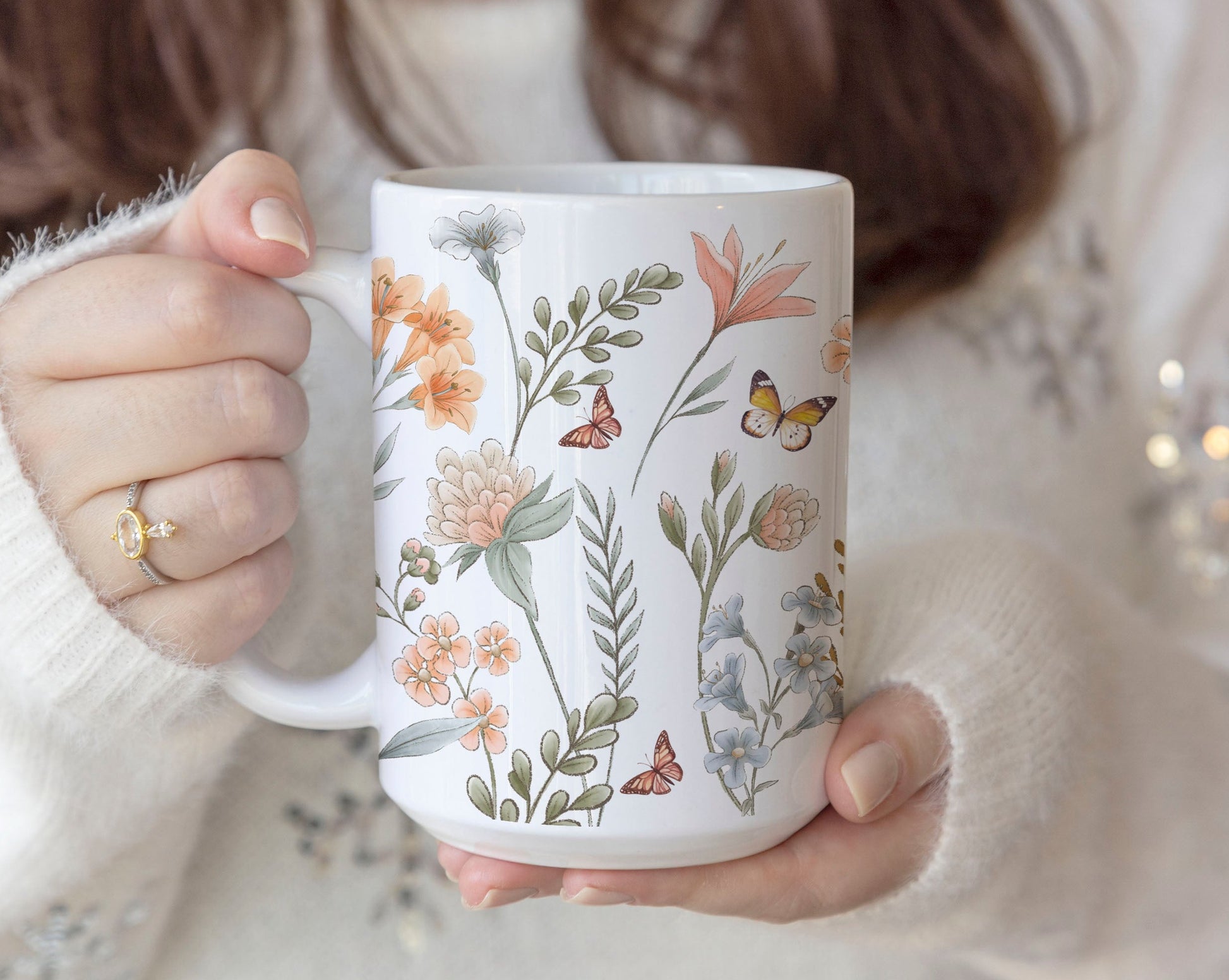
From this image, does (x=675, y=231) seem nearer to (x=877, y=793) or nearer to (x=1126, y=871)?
(x=877, y=793)

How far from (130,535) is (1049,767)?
560mm

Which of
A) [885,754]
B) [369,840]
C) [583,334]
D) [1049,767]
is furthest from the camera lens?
[369,840]

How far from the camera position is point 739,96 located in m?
0.95

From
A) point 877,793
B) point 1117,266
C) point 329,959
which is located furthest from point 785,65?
point 329,959

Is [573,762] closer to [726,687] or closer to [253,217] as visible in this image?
[726,687]

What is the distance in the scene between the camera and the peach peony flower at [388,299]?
0.46 metres

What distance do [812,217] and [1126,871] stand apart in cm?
65

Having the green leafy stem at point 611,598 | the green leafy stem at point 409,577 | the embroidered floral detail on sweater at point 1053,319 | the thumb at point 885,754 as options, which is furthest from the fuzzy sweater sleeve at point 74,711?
the embroidered floral detail on sweater at point 1053,319

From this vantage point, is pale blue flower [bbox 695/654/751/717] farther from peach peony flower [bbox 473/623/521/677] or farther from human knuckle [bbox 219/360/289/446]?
human knuckle [bbox 219/360/289/446]

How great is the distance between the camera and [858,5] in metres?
0.98

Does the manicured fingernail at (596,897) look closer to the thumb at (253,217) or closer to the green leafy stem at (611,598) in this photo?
the green leafy stem at (611,598)

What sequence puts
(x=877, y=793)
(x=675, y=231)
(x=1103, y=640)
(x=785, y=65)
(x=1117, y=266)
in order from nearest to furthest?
(x=675, y=231)
(x=877, y=793)
(x=1103, y=640)
(x=785, y=65)
(x=1117, y=266)

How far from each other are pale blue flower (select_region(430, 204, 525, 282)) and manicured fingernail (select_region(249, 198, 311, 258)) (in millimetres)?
79

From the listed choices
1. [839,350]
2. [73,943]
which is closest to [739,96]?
[839,350]
